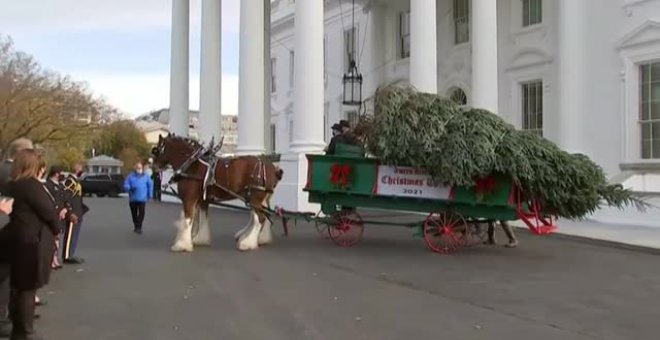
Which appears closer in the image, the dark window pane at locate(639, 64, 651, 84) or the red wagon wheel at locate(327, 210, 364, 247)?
the red wagon wheel at locate(327, 210, 364, 247)

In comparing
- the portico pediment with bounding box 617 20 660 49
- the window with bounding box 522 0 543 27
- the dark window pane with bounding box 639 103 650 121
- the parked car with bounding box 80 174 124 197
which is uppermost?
the window with bounding box 522 0 543 27

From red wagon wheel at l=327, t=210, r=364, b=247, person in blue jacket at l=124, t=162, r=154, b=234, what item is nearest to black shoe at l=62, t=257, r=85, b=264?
red wagon wheel at l=327, t=210, r=364, b=247

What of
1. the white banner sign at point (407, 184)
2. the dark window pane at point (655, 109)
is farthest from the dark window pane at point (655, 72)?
the white banner sign at point (407, 184)

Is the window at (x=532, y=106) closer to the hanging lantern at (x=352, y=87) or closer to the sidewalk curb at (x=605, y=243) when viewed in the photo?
the hanging lantern at (x=352, y=87)

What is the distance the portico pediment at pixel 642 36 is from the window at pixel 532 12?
3629 millimetres

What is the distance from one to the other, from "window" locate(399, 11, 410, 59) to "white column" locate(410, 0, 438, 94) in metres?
7.23

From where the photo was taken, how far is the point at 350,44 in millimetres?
31609

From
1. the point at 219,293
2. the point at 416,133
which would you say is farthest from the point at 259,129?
the point at 219,293

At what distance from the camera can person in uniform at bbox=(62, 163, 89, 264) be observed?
1104 cm

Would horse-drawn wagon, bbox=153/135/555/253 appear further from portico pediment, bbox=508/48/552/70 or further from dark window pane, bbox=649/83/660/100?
portico pediment, bbox=508/48/552/70

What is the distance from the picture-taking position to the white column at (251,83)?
22.7m

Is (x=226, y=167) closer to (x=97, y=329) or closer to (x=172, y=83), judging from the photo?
(x=97, y=329)

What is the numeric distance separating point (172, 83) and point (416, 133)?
18900 millimetres

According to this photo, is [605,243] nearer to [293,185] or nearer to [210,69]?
[293,185]
